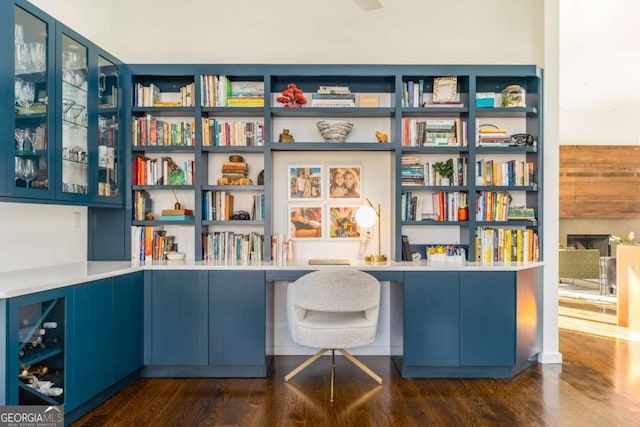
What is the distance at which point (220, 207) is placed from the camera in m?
3.86

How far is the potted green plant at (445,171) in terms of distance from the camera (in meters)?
3.90

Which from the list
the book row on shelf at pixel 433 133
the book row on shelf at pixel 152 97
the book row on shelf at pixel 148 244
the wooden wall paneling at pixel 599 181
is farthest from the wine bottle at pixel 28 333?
the wooden wall paneling at pixel 599 181

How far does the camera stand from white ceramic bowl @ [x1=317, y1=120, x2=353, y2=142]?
3826 mm

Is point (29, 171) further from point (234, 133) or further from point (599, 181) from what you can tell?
point (599, 181)

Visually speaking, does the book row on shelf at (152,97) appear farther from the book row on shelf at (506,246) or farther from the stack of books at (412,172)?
the book row on shelf at (506,246)

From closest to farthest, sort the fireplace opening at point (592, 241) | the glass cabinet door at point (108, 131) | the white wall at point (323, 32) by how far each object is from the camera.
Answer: the glass cabinet door at point (108, 131) → the white wall at point (323, 32) → the fireplace opening at point (592, 241)

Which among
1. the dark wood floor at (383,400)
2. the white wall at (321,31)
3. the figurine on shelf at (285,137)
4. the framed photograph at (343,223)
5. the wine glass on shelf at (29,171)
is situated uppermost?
the white wall at (321,31)

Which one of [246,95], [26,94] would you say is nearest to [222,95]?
[246,95]

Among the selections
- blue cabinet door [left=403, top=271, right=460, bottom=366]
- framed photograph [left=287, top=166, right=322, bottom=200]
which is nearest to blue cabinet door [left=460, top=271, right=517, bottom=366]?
blue cabinet door [left=403, top=271, right=460, bottom=366]

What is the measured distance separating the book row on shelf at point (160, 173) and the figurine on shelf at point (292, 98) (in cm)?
→ 95

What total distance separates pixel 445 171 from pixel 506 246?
33.0 inches

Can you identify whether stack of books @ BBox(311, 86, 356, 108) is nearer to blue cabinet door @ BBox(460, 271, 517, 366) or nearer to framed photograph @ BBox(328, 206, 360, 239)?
framed photograph @ BBox(328, 206, 360, 239)

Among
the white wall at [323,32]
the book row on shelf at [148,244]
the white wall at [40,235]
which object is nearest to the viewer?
the white wall at [40,235]

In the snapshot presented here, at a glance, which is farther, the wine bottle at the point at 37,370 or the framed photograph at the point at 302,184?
the framed photograph at the point at 302,184
